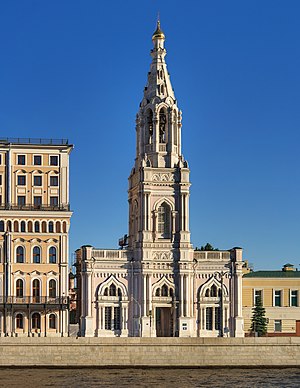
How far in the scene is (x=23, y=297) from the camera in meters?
107

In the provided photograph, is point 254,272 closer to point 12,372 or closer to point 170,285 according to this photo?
point 170,285

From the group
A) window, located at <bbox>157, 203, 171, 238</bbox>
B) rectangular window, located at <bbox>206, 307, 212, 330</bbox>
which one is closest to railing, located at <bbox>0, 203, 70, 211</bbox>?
window, located at <bbox>157, 203, 171, 238</bbox>

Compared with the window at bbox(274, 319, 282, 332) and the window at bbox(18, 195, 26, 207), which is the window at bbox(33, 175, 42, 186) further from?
the window at bbox(274, 319, 282, 332)

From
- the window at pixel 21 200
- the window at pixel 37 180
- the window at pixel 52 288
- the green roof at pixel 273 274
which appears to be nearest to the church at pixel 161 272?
the window at pixel 52 288

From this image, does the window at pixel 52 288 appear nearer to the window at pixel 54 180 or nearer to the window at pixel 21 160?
the window at pixel 54 180

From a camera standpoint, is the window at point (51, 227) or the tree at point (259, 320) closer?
the window at point (51, 227)

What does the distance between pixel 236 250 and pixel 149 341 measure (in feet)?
68.0

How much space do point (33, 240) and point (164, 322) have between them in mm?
15767

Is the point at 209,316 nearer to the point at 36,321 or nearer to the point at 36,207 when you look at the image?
the point at 36,321

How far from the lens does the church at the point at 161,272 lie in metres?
109

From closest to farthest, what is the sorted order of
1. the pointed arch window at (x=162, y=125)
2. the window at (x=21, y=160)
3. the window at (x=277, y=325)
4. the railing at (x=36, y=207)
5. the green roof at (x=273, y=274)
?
the railing at (x=36, y=207) → the window at (x=21, y=160) → the pointed arch window at (x=162, y=125) → the window at (x=277, y=325) → the green roof at (x=273, y=274)

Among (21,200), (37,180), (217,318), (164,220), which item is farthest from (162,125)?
(217,318)

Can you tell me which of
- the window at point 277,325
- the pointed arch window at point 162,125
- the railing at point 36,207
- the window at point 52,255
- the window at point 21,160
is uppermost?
the pointed arch window at point 162,125

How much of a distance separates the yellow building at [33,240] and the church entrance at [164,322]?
9560mm
